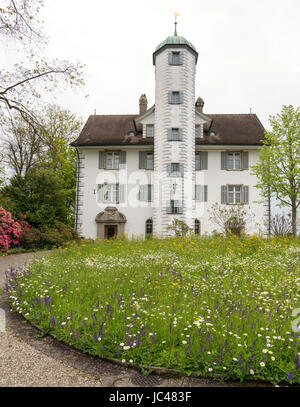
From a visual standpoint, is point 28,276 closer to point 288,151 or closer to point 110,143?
point 110,143

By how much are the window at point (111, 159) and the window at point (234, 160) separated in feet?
27.2

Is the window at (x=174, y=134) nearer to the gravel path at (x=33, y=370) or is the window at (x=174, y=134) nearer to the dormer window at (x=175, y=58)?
the dormer window at (x=175, y=58)

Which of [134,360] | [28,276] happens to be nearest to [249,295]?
[134,360]

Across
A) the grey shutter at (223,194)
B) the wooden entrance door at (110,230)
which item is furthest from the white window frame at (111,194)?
the grey shutter at (223,194)

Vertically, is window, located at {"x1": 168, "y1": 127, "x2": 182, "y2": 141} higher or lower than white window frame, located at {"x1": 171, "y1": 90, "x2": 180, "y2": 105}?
lower

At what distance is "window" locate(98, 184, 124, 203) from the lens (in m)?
23.0

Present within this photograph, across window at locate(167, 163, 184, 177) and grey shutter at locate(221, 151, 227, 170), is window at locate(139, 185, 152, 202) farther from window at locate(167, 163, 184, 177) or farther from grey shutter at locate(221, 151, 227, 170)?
grey shutter at locate(221, 151, 227, 170)

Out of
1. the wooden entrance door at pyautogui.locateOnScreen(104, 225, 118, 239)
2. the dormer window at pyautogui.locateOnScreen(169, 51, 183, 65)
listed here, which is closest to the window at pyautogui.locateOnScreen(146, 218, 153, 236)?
the wooden entrance door at pyautogui.locateOnScreen(104, 225, 118, 239)

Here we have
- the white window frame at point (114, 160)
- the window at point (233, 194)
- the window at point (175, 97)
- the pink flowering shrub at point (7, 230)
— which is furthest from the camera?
the white window frame at point (114, 160)

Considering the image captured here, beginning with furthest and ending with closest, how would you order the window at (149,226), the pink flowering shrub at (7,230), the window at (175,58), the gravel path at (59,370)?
1. the window at (149,226)
2. the window at (175,58)
3. the pink flowering shrub at (7,230)
4. the gravel path at (59,370)

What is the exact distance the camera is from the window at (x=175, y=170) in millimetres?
21172

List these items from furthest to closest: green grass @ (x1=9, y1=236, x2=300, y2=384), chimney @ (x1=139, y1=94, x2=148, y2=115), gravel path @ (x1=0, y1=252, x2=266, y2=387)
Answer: chimney @ (x1=139, y1=94, x2=148, y2=115)
green grass @ (x1=9, y1=236, x2=300, y2=384)
gravel path @ (x1=0, y1=252, x2=266, y2=387)

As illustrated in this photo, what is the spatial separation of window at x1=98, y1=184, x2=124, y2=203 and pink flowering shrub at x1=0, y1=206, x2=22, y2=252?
8.81m
